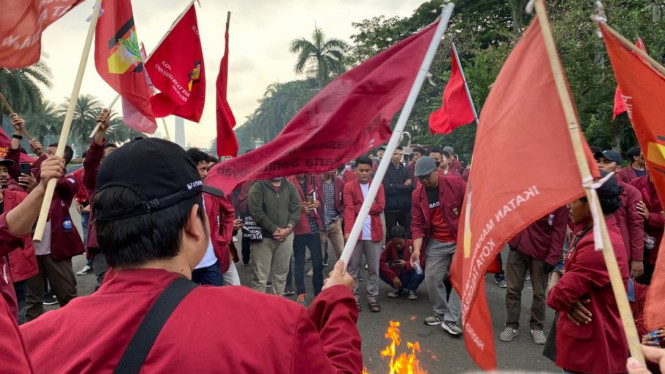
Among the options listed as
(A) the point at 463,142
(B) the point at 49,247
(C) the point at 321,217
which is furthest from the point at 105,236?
(A) the point at 463,142

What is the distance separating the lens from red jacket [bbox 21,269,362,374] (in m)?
1.19

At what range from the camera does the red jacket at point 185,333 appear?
1193 mm

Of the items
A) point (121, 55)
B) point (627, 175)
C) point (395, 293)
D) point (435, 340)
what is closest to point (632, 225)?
point (627, 175)

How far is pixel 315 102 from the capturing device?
269cm

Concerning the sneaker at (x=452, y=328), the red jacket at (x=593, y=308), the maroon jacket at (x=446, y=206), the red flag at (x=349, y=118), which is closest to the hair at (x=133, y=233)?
the red flag at (x=349, y=118)

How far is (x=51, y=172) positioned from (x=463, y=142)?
71.3 ft

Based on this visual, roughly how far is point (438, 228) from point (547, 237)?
4.05 ft

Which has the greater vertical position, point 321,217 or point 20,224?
point 20,224

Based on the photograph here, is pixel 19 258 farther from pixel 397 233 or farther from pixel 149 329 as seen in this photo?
pixel 397 233

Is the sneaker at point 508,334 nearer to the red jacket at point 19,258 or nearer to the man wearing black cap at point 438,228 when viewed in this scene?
the man wearing black cap at point 438,228

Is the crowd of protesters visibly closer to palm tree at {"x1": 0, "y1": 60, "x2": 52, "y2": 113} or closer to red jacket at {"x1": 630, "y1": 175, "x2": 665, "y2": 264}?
red jacket at {"x1": 630, "y1": 175, "x2": 665, "y2": 264}

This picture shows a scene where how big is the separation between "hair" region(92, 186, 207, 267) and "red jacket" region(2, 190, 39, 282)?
390 centimetres

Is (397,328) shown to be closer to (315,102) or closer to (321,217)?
(321,217)

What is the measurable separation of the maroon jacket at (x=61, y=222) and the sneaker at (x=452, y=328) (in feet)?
14.6
